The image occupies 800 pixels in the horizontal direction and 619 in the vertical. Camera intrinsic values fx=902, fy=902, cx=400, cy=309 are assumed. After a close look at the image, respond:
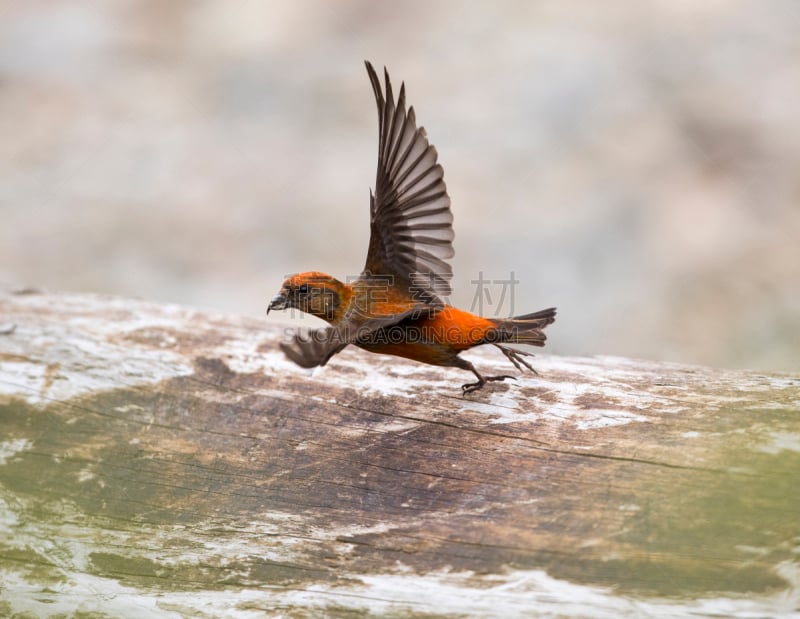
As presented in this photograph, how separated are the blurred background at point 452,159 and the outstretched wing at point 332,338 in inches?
121

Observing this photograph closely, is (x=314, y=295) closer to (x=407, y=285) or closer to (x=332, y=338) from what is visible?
(x=407, y=285)

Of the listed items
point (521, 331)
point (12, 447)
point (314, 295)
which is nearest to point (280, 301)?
point (314, 295)

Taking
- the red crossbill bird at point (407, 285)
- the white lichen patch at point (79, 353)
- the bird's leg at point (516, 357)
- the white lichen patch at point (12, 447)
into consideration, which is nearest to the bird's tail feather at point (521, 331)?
the red crossbill bird at point (407, 285)

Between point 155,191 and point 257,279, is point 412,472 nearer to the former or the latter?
point 257,279

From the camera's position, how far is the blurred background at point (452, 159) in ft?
25.7

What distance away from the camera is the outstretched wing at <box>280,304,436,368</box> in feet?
11.5

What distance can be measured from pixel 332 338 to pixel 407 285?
100cm

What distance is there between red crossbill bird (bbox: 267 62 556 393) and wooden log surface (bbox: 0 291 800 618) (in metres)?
0.27

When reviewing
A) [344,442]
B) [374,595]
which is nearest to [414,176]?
[344,442]

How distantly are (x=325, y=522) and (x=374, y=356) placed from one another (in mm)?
1615

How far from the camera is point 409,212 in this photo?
465 centimetres
